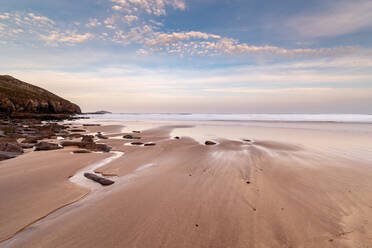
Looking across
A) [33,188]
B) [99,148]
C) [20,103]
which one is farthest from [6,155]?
[20,103]

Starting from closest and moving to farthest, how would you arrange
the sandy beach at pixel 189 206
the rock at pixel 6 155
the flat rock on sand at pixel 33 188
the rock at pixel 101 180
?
the sandy beach at pixel 189 206
the flat rock on sand at pixel 33 188
the rock at pixel 101 180
the rock at pixel 6 155

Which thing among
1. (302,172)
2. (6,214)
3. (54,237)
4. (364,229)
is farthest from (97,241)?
(302,172)

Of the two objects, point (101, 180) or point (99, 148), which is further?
point (99, 148)

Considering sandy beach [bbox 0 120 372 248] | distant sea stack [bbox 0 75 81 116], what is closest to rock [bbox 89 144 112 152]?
sandy beach [bbox 0 120 372 248]

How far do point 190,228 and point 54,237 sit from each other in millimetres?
2072

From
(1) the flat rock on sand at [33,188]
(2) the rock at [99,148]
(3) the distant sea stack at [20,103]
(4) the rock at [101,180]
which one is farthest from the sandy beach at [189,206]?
(3) the distant sea stack at [20,103]

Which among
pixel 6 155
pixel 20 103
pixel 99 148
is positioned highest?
pixel 20 103

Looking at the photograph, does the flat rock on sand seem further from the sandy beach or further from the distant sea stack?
the distant sea stack

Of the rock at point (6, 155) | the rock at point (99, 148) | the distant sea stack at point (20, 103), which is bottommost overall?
the rock at point (99, 148)

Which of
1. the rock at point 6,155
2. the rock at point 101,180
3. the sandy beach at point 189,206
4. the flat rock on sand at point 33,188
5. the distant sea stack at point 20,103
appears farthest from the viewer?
the distant sea stack at point 20,103

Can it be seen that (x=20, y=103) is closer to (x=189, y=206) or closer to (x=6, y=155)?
(x=6, y=155)

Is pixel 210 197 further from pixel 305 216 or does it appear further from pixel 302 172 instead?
pixel 302 172

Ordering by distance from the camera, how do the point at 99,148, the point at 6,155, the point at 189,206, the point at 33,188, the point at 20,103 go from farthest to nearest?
the point at 20,103, the point at 99,148, the point at 6,155, the point at 33,188, the point at 189,206

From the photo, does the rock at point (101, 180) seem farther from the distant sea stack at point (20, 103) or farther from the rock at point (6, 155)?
the distant sea stack at point (20, 103)
